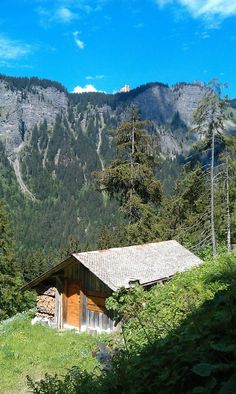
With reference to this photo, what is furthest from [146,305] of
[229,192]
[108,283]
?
[229,192]

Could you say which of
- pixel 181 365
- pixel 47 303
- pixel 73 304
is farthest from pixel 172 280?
pixel 181 365

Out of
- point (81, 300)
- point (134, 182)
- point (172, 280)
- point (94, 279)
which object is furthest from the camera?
point (134, 182)

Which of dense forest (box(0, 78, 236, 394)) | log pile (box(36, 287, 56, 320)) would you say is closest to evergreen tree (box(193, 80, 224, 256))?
dense forest (box(0, 78, 236, 394))

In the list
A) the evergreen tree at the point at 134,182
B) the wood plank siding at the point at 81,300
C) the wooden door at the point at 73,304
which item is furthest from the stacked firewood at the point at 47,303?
the evergreen tree at the point at 134,182

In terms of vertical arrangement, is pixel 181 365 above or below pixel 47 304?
above

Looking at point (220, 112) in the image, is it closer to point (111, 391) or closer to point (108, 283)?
point (108, 283)

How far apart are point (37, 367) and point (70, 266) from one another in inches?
294

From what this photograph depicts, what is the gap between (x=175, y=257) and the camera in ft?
79.2

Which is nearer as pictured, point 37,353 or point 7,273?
point 37,353

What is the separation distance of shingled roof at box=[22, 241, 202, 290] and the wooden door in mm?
1262

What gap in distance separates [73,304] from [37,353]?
18.0ft

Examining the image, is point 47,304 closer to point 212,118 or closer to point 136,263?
point 136,263

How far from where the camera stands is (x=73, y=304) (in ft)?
72.2

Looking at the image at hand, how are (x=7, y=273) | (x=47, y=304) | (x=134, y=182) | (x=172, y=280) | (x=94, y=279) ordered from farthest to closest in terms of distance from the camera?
(x=7, y=273)
(x=134, y=182)
(x=47, y=304)
(x=94, y=279)
(x=172, y=280)
